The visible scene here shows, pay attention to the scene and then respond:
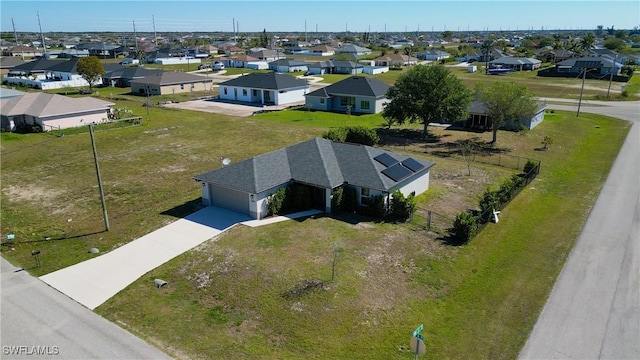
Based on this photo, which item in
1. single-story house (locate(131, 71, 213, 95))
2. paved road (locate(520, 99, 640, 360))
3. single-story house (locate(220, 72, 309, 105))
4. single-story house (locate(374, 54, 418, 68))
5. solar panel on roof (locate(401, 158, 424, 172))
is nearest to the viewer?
paved road (locate(520, 99, 640, 360))

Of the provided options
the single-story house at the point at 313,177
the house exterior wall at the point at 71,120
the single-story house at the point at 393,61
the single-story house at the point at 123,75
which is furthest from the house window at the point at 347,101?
the single-story house at the point at 393,61

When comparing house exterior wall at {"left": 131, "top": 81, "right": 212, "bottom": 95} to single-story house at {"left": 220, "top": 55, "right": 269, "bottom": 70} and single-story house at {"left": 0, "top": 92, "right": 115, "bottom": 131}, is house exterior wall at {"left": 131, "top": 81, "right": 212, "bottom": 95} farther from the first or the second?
single-story house at {"left": 220, "top": 55, "right": 269, "bottom": 70}

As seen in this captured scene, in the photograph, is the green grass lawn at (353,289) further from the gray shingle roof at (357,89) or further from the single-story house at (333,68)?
the single-story house at (333,68)

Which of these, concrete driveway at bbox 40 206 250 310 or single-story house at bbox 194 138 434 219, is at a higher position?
single-story house at bbox 194 138 434 219

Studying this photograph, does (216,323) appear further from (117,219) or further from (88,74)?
(88,74)

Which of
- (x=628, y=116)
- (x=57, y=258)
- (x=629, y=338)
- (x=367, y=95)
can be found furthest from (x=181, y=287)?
(x=628, y=116)

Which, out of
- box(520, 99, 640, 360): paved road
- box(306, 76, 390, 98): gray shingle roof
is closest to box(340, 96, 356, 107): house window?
box(306, 76, 390, 98): gray shingle roof

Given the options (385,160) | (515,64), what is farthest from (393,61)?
(385,160)
